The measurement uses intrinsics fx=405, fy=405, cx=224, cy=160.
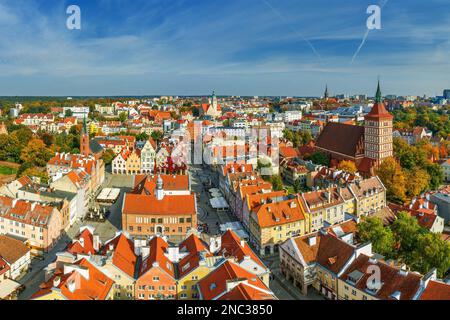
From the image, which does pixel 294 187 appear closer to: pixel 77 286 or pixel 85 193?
pixel 85 193

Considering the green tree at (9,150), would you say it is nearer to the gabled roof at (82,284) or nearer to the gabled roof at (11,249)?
the gabled roof at (11,249)

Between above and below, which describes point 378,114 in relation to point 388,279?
above

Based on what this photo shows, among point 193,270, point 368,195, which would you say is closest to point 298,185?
point 368,195

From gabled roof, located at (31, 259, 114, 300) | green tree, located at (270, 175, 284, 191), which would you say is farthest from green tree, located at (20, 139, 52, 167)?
gabled roof, located at (31, 259, 114, 300)

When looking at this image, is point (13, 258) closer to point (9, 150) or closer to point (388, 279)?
point (388, 279)

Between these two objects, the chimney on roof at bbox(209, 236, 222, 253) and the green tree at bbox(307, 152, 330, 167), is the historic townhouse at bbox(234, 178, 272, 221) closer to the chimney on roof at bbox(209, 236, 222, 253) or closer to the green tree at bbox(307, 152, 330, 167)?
the chimney on roof at bbox(209, 236, 222, 253)

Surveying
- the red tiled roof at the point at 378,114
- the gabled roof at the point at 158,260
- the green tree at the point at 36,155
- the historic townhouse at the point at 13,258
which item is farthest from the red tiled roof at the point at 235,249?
the green tree at the point at 36,155
